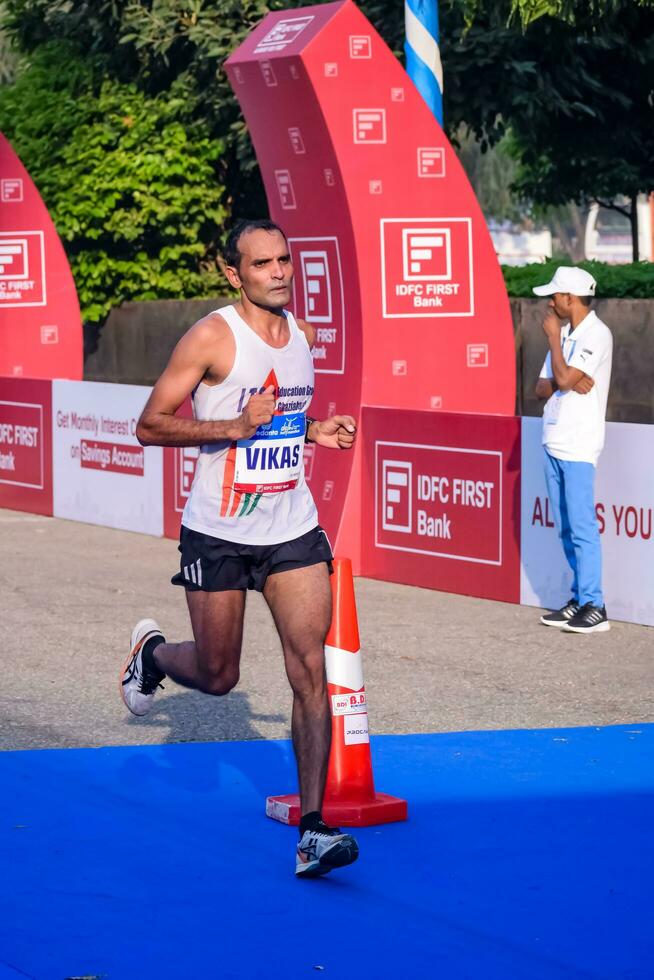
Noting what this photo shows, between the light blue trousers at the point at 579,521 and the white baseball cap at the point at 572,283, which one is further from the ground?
the white baseball cap at the point at 572,283

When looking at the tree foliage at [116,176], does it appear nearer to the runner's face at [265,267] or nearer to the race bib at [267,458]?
the runner's face at [265,267]

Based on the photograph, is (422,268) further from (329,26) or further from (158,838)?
(158,838)

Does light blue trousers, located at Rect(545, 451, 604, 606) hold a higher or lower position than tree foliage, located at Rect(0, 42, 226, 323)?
lower

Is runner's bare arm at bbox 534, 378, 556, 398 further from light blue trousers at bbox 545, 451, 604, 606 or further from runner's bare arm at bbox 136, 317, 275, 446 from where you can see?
runner's bare arm at bbox 136, 317, 275, 446

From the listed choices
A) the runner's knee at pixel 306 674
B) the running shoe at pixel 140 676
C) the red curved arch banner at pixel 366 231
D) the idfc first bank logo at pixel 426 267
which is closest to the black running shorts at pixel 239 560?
the runner's knee at pixel 306 674

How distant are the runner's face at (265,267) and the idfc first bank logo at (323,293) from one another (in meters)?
7.29

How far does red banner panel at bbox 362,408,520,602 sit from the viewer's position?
1171 cm

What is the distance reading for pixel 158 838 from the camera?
21.0 feet

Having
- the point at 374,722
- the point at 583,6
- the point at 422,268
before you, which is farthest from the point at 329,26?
the point at 374,722

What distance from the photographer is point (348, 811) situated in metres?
6.58

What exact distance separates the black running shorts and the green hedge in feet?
42.9

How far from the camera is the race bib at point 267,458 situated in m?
6.20

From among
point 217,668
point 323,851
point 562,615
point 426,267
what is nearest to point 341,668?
point 217,668

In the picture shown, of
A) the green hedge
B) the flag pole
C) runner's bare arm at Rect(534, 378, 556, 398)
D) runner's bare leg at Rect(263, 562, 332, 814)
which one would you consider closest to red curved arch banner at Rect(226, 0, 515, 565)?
the flag pole
